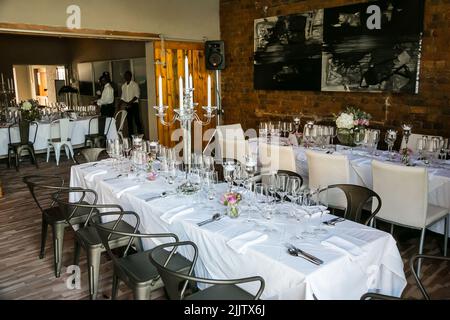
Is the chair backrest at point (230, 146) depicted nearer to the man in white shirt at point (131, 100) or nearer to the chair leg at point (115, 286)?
the chair leg at point (115, 286)

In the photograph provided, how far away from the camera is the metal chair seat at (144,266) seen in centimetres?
247

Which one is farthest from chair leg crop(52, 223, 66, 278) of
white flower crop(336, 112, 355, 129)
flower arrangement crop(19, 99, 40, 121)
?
flower arrangement crop(19, 99, 40, 121)

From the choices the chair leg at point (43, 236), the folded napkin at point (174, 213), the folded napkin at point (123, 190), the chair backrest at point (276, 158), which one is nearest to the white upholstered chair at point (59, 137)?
the chair leg at point (43, 236)

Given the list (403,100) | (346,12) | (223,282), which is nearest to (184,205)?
(223,282)

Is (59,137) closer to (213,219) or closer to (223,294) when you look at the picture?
(213,219)

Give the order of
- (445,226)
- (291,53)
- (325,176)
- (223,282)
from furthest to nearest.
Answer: (291,53)
(325,176)
(445,226)
(223,282)

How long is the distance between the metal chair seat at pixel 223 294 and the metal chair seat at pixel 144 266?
323 millimetres

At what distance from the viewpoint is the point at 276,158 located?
479 cm

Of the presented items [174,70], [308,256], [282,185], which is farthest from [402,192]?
[174,70]

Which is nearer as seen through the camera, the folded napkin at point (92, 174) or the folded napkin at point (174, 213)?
the folded napkin at point (174, 213)

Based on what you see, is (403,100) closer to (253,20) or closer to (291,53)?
(291,53)

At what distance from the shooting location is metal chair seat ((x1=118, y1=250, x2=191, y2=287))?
8.12ft

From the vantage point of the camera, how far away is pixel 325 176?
4.20m
